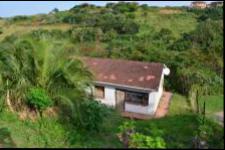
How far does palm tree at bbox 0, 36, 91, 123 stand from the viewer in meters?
10.2

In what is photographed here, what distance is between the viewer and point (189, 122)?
10.8 m

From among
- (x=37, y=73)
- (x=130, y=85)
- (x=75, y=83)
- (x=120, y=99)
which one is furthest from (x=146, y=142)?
(x=120, y=99)

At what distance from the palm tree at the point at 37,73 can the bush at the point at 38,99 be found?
197 mm

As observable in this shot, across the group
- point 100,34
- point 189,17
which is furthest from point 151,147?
point 189,17

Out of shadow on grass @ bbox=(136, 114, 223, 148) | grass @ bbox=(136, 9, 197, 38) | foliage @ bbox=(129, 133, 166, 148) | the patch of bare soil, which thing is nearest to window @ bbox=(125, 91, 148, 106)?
shadow on grass @ bbox=(136, 114, 223, 148)

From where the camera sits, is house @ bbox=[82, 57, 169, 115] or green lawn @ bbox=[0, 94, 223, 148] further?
house @ bbox=[82, 57, 169, 115]

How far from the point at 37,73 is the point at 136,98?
14.9 ft

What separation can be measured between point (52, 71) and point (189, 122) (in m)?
4.20

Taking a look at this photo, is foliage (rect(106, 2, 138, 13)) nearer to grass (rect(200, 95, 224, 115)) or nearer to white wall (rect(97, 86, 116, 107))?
grass (rect(200, 95, 224, 115))

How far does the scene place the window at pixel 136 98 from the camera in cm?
1340

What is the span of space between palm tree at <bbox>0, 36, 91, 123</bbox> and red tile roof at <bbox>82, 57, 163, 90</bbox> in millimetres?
2963

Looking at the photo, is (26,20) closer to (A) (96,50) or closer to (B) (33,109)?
(A) (96,50)

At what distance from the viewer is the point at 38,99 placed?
9.88 meters

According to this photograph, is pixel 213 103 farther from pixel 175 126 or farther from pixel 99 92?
pixel 99 92
